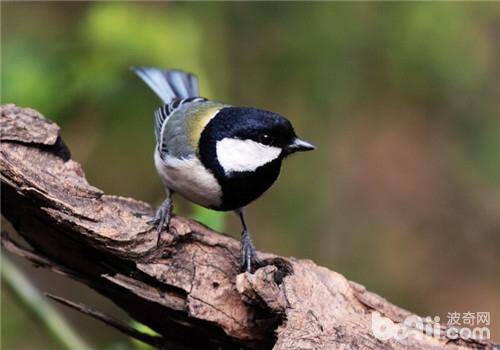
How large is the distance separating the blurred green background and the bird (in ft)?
1.71

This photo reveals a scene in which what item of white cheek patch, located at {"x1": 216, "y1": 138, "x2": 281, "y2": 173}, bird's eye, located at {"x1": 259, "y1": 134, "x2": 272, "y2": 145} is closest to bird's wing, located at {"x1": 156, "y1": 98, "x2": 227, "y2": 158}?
white cheek patch, located at {"x1": 216, "y1": 138, "x2": 281, "y2": 173}

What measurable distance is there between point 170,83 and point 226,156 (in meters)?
0.73

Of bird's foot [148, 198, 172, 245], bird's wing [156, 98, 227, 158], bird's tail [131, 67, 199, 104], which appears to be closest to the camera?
bird's foot [148, 198, 172, 245]

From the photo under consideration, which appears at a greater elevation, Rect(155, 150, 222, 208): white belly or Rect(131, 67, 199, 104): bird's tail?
Rect(131, 67, 199, 104): bird's tail

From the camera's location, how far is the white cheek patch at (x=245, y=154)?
2213mm

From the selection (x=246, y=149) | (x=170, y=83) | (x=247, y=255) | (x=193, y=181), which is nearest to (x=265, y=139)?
(x=246, y=149)

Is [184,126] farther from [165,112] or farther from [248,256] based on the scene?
[248,256]

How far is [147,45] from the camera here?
9.32ft

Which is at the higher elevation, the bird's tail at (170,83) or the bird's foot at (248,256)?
the bird's tail at (170,83)

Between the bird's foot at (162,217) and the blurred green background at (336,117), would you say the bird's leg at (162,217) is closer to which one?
the bird's foot at (162,217)

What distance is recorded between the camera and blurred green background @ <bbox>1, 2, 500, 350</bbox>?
294cm

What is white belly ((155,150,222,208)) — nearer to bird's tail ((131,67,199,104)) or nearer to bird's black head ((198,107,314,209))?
bird's black head ((198,107,314,209))

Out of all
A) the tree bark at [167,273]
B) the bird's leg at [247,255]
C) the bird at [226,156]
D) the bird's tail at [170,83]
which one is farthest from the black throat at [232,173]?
the bird's tail at [170,83]

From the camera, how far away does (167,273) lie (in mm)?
1873
